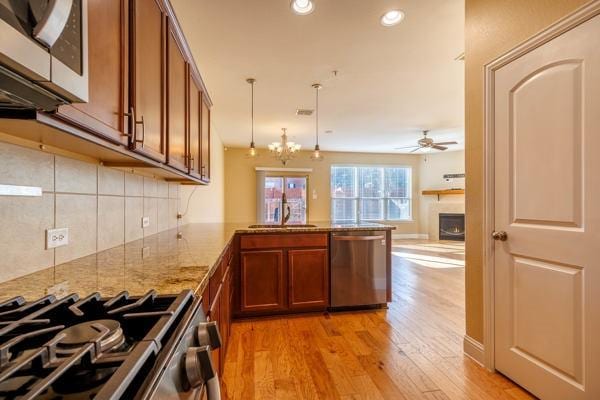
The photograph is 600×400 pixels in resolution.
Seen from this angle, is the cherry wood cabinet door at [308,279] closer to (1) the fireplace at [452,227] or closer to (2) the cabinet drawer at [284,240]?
(2) the cabinet drawer at [284,240]

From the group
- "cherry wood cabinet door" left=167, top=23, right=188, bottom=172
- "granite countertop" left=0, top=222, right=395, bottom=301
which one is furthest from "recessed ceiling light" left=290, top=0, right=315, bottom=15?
"granite countertop" left=0, top=222, right=395, bottom=301

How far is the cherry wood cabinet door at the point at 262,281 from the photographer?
2766 millimetres

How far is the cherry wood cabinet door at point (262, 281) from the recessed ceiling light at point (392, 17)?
215 cm

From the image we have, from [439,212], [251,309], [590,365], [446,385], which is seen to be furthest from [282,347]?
[439,212]

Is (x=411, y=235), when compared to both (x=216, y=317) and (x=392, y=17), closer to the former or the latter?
(x=392, y=17)

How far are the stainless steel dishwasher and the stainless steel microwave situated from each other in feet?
8.21

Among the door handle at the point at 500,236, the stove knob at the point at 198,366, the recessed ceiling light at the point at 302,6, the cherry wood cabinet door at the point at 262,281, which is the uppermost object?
the recessed ceiling light at the point at 302,6

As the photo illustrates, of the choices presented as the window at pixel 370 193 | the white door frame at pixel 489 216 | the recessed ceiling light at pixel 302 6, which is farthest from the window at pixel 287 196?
the white door frame at pixel 489 216

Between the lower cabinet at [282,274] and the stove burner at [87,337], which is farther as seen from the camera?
the lower cabinet at [282,274]

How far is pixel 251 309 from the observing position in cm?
278

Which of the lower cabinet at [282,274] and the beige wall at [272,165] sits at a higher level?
the beige wall at [272,165]

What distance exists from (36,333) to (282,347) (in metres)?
1.95

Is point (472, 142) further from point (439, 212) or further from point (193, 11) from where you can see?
point (439, 212)

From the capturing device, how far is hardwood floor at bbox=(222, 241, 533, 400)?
1.75 m
